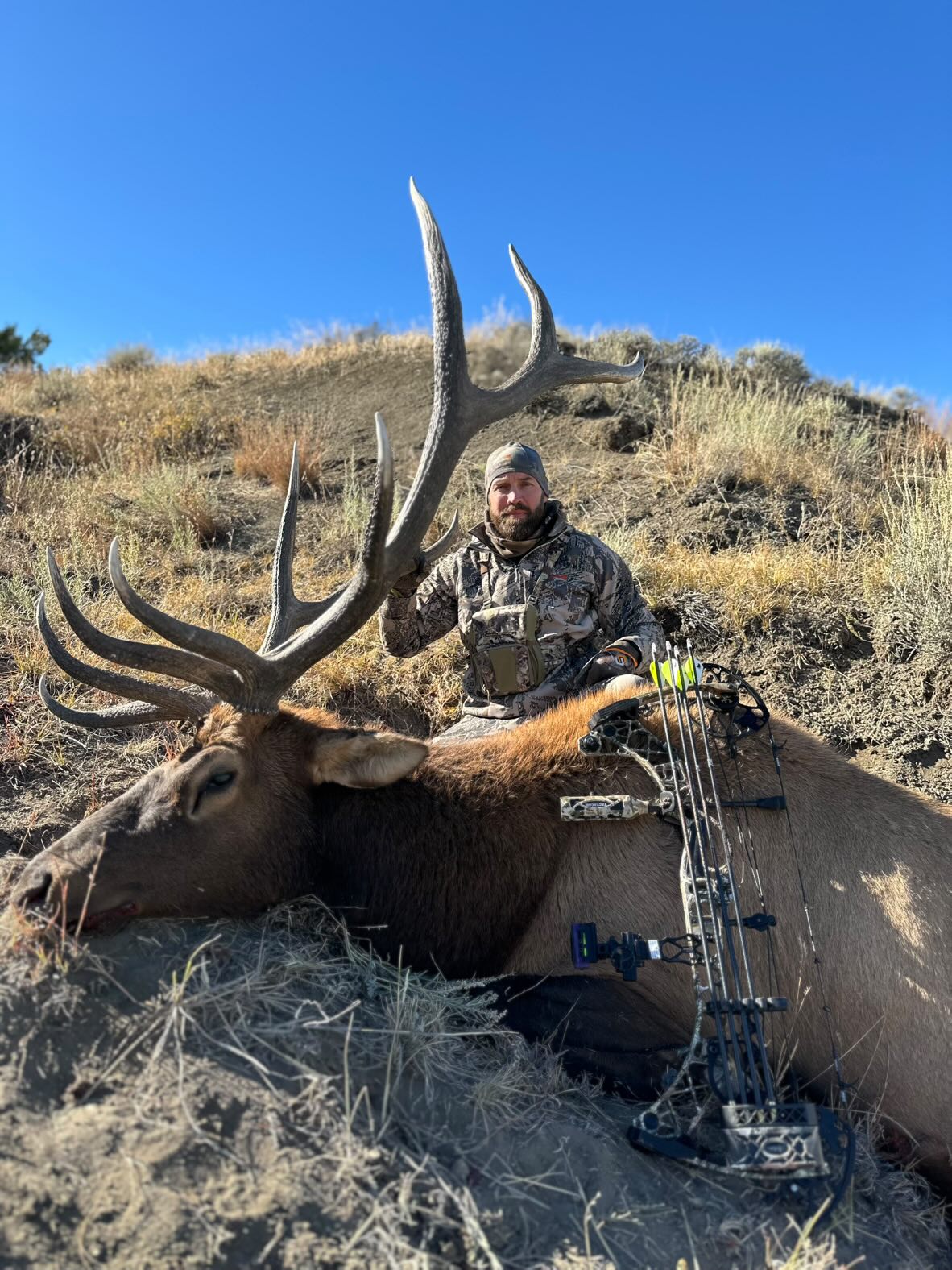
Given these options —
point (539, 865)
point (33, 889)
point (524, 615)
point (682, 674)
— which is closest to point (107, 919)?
point (33, 889)

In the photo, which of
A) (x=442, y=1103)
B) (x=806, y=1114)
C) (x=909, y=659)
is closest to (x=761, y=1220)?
(x=806, y=1114)

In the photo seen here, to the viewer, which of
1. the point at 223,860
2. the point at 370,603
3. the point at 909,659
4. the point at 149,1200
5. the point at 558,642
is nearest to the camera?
the point at 149,1200

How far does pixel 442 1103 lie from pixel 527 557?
11.4ft

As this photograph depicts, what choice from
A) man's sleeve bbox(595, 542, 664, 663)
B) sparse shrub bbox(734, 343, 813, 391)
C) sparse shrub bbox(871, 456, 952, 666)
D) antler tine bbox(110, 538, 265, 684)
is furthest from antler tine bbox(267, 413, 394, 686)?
sparse shrub bbox(734, 343, 813, 391)

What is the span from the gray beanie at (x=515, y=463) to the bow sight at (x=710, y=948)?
199 cm

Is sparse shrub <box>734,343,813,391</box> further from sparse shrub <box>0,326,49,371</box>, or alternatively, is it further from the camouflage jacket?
sparse shrub <box>0,326,49,371</box>

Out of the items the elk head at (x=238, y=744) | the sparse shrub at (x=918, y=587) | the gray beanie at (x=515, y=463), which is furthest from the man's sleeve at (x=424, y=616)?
the sparse shrub at (x=918, y=587)

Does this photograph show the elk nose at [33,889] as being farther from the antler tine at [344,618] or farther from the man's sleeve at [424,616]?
the man's sleeve at [424,616]

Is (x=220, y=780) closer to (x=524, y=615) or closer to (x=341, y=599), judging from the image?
(x=341, y=599)

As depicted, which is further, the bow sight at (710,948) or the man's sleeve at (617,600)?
the man's sleeve at (617,600)

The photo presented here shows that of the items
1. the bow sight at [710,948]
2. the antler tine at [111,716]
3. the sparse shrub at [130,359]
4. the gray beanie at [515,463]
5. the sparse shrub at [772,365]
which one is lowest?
the bow sight at [710,948]

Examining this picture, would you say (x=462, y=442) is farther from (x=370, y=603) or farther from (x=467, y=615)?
(x=467, y=615)

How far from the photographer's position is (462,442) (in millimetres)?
3639

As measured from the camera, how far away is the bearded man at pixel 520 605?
520 centimetres
